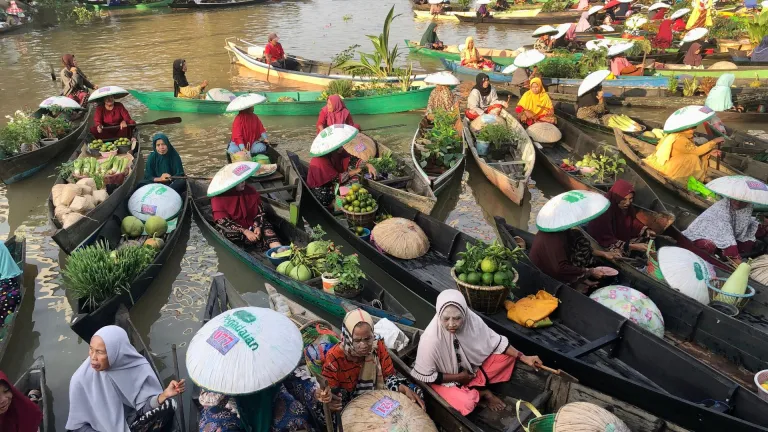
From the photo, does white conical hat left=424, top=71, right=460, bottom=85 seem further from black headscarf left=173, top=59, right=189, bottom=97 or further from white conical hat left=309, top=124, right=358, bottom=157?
black headscarf left=173, top=59, right=189, bottom=97

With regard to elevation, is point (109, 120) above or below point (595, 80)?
below

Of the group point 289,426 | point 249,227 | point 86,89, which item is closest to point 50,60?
point 86,89

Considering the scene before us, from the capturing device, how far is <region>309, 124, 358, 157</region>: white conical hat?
6.57m

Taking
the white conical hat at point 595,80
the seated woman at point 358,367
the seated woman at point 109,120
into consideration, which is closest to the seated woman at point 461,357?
the seated woman at point 358,367

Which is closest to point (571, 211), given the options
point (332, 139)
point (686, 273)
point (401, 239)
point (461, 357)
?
point (686, 273)

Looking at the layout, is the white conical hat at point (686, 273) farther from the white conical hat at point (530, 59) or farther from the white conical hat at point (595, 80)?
the white conical hat at point (530, 59)

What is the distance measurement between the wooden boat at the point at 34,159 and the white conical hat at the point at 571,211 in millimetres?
8577

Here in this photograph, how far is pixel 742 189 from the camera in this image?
530 centimetres

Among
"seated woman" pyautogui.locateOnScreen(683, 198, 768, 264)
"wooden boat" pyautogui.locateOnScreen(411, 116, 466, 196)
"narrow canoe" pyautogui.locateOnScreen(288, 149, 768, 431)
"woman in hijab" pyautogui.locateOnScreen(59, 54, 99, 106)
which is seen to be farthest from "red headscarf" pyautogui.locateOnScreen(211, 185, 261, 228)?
"woman in hijab" pyautogui.locateOnScreen(59, 54, 99, 106)

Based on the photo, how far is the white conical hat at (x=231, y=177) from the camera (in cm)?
577

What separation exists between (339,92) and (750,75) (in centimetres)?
1004

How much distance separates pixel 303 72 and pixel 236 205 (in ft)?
29.7

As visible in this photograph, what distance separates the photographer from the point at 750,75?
12.5 m

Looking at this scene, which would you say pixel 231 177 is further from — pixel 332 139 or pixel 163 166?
pixel 163 166
